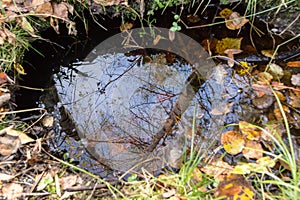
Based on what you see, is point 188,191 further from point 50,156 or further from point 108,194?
point 50,156

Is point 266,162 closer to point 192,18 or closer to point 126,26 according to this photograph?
point 192,18

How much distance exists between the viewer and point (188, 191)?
1.29 metres

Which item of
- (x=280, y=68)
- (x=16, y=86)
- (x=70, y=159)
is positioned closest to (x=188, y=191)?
(x=70, y=159)

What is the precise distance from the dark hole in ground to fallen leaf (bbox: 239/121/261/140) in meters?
0.21

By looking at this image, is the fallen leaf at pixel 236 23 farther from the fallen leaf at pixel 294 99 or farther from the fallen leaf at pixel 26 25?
the fallen leaf at pixel 26 25

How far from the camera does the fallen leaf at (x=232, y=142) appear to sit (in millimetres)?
1512

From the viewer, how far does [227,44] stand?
6.30 ft

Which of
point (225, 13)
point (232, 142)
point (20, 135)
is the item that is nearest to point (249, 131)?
point (232, 142)

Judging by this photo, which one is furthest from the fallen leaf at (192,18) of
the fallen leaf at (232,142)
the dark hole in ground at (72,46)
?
the fallen leaf at (232,142)

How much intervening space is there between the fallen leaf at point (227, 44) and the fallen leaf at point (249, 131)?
0.56 meters

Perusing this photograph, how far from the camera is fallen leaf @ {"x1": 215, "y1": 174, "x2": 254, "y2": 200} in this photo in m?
1.32

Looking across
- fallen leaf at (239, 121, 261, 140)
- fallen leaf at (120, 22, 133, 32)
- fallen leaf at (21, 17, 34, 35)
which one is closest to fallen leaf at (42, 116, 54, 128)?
fallen leaf at (21, 17, 34, 35)

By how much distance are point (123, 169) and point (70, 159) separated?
29cm

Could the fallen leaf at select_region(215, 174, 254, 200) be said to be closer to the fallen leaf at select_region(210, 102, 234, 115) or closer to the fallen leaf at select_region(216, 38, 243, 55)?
the fallen leaf at select_region(210, 102, 234, 115)
